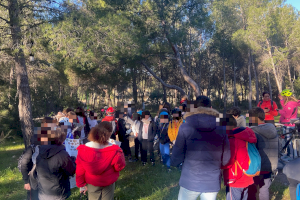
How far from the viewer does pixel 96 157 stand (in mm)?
2426

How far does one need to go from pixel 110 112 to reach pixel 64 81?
10.4 m

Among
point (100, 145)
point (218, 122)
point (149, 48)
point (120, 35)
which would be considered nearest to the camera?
point (218, 122)

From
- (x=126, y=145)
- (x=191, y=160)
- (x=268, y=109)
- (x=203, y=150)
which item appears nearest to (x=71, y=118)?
(x=126, y=145)

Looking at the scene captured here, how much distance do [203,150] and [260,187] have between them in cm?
174

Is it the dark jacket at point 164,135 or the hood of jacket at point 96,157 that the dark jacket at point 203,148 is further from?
the dark jacket at point 164,135

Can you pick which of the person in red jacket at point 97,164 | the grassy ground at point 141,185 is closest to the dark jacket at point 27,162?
the person in red jacket at point 97,164

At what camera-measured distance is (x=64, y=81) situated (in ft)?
48.0

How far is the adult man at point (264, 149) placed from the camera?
121 inches

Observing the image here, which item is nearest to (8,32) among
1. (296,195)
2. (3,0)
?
(3,0)

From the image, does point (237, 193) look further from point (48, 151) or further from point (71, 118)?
point (71, 118)

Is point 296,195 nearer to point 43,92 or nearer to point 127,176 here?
point 127,176

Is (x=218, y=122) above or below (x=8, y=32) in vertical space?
below

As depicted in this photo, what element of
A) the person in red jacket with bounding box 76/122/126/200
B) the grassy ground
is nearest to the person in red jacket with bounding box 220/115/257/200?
the person in red jacket with bounding box 76/122/126/200

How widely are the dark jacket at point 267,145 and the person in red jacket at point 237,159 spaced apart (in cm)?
46
